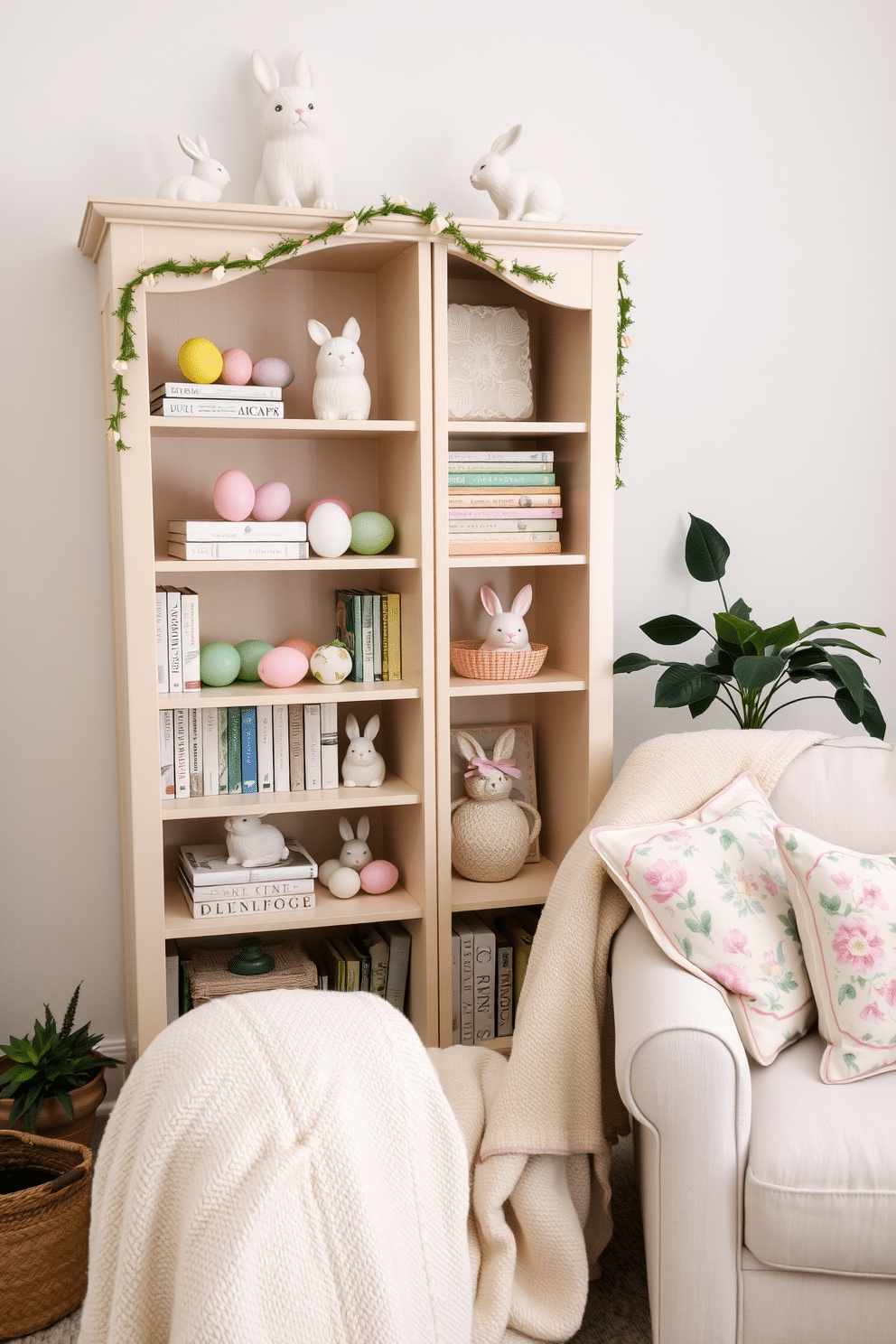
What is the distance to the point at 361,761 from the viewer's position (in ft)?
7.93

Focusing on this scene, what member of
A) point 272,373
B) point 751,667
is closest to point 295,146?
point 272,373

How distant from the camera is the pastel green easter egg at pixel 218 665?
90.9 inches

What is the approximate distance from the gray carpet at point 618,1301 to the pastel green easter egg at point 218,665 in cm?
116

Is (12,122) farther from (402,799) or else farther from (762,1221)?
(762,1221)

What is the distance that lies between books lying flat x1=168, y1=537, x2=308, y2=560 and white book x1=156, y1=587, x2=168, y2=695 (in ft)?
0.32

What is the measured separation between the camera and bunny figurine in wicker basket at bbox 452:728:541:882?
8.14ft

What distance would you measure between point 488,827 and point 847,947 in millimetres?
963

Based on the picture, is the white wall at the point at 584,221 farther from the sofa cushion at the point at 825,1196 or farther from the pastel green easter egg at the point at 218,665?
the sofa cushion at the point at 825,1196

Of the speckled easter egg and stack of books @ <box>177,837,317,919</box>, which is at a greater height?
the speckled easter egg

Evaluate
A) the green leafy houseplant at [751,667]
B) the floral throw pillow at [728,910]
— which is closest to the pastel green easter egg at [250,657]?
the green leafy houseplant at [751,667]

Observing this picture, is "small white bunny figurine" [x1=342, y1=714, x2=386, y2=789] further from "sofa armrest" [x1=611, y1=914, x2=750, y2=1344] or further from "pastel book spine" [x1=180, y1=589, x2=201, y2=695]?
"sofa armrest" [x1=611, y1=914, x2=750, y2=1344]

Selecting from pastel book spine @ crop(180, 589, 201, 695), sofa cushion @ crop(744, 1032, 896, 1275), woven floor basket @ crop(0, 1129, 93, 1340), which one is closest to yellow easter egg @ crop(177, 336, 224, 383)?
pastel book spine @ crop(180, 589, 201, 695)

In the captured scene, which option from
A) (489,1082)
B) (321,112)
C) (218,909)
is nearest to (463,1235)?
(489,1082)

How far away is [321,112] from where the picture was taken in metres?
2.27
